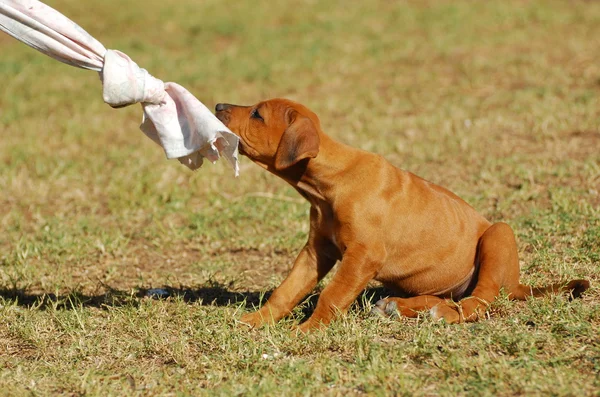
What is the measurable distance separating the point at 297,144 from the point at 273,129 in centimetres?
27

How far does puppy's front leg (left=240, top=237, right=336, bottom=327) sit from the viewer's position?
515 centimetres

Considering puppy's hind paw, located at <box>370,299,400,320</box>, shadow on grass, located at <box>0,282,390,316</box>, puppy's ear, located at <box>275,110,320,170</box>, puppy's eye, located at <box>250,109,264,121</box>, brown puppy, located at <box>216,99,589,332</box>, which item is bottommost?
shadow on grass, located at <box>0,282,390,316</box>

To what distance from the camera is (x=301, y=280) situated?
5203 mm

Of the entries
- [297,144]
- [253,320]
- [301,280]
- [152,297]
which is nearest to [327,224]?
[301,280]

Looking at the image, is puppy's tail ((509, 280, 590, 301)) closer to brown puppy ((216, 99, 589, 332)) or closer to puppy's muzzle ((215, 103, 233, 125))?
brown puppy ((216, 99, 589, 332))

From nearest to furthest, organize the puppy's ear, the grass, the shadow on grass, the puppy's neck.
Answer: the grass, the puppy's ear, the puppy's neck, the shadow on grass

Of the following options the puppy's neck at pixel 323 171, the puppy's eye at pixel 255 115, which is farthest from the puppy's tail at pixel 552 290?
the puppy's eye at pixel 255 115

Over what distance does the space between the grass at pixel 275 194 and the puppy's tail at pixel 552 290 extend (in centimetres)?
9

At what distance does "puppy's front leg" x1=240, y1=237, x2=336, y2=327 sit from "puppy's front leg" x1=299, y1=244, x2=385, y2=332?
30cm

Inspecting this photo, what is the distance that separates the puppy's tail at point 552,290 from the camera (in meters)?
5.02

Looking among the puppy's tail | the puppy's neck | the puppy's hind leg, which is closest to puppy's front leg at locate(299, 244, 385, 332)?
the puppy's hind leg

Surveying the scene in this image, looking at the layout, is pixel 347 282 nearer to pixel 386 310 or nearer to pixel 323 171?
pixel 386 310

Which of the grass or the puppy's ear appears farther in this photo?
the puppy's ear

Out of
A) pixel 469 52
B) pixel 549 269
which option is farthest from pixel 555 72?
pixel 549 269
